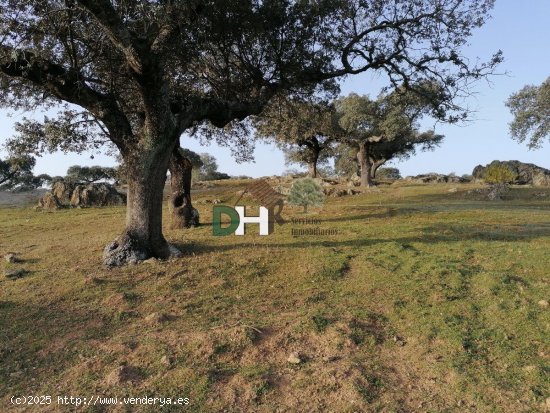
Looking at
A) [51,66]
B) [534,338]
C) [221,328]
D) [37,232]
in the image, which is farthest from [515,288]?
[37,232]

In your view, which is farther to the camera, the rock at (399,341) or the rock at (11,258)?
the rock at (11,258)

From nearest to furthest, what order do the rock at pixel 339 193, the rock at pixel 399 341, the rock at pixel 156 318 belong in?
the rock at pixel 399 341, the rock at pixel 156 318, the rock at pixel 339 193

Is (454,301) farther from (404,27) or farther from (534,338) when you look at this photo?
(404,27)

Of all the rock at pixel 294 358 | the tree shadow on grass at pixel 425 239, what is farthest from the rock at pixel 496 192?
the rock at pixel 294 358

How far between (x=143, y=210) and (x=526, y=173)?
38650 mm

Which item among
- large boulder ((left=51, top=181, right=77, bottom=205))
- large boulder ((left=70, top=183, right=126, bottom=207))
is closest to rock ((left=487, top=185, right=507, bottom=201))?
large boulder ((left=70, top=183, right=126, bottom=207))

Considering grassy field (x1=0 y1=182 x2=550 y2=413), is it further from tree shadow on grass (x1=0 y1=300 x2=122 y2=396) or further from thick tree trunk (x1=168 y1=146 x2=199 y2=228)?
thick tree trunk (x1=168 y1=146 x2=199 y2=228)

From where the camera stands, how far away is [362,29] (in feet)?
41.2

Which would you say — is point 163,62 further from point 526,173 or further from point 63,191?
point 526,173

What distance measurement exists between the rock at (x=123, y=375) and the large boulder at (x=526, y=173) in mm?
35812

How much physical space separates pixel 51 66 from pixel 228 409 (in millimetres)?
7762

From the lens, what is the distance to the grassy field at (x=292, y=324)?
5.45 metres

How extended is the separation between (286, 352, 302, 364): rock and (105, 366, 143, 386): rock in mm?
1990

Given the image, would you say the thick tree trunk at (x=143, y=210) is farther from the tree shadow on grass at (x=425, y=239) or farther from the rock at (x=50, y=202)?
the rock at (x=50, y=202)
